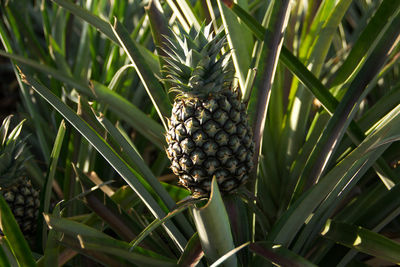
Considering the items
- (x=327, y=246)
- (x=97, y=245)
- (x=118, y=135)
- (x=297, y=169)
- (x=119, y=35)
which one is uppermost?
(x=119, y=35)

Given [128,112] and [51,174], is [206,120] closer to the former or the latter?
[128,112]

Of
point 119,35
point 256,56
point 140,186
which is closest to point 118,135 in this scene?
point 140,186

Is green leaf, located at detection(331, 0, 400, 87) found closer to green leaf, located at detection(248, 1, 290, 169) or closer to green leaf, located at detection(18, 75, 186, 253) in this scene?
green leaf, located at detection(248, 1, 290, 169)

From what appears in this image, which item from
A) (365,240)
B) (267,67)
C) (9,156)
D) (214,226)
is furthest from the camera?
(9,156)

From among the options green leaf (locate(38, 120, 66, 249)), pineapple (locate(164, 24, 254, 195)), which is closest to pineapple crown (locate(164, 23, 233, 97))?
pineapple (locate(164, 24, 254, 195))

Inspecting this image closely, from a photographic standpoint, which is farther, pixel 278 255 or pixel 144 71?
pixel 144 71

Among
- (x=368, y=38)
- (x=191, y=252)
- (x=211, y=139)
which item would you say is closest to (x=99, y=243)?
(x=191, y=252)

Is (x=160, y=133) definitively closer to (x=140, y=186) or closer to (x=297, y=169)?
(x=140, y=186)
